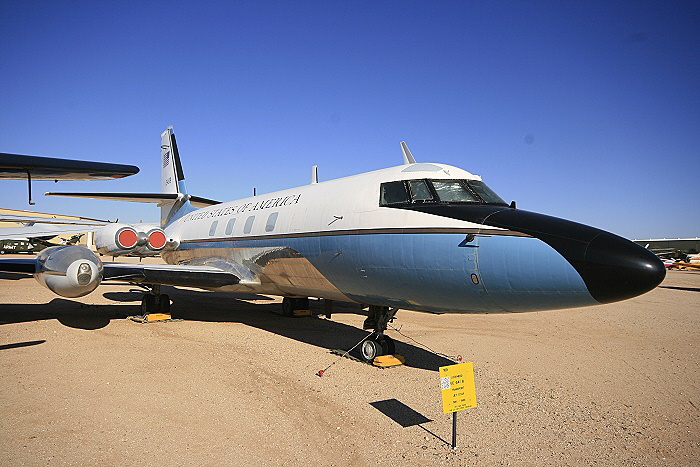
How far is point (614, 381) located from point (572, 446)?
3.29m

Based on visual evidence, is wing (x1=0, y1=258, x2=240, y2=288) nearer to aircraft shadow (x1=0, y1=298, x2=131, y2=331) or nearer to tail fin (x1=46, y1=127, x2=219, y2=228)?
aircraft shadow (x1=0, y1=298, x2=131, y2=331)

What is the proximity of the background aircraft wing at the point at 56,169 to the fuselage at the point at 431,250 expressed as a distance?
361 cm

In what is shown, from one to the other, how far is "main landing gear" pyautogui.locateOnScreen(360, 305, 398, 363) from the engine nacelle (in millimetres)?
5600

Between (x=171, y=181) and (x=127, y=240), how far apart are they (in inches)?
235

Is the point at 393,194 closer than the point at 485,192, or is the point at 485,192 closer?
the point at 485,192

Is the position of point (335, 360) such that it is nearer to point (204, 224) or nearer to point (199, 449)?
point (199, 449)

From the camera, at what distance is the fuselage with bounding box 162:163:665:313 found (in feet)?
18.6

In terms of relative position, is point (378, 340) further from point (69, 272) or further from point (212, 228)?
point (212, 228)

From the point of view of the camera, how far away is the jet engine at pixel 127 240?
536 inches

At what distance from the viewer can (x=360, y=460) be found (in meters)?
4.83

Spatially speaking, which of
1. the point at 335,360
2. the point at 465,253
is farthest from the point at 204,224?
the point at 465,253

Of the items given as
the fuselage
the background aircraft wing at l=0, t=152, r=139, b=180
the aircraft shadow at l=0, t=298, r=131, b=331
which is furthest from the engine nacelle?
the fuselage

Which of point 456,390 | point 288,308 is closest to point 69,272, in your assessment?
point 288,308

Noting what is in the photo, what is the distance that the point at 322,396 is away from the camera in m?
6.81
